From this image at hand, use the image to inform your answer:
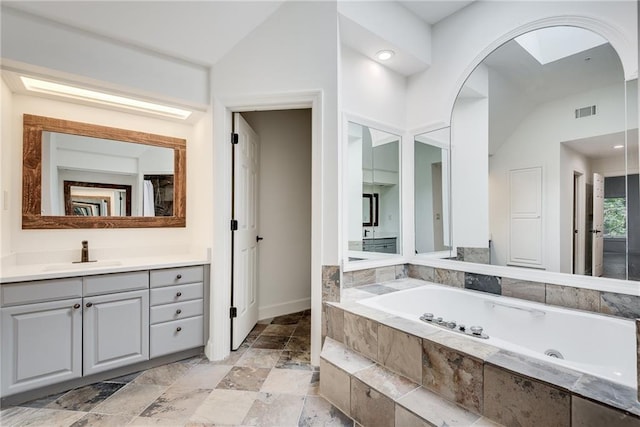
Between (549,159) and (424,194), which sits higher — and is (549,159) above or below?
above

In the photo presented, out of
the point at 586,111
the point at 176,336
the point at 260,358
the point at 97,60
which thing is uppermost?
the point at 97,60

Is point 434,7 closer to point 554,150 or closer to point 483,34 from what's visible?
point 483,34

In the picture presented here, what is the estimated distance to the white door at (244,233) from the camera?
235 cm

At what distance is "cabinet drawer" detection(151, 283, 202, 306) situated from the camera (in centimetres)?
208

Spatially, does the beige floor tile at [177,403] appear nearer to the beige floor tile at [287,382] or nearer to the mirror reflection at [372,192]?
the beige floor tile at [287,382]

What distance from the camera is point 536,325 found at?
193 cm

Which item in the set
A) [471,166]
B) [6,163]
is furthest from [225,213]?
[471,166]

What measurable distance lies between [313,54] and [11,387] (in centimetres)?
283

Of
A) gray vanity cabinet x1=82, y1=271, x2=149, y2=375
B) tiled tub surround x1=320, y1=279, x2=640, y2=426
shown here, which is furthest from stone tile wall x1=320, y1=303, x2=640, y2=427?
gray vanity cabinet x1=82, y1=271, x2=149, y2=375

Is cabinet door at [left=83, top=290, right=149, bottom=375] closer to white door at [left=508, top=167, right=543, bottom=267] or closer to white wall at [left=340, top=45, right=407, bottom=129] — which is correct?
white wall at [left=340, top=45, right=407, bottom=129]

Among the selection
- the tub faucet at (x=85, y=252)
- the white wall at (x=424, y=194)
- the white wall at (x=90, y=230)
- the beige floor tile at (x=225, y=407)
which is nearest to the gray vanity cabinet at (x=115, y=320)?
the tub faucet at (x=85, y=252)

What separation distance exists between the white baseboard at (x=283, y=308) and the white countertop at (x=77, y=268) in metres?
1.10

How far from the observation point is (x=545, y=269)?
2104 millimetres

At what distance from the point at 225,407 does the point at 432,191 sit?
98.4 inches
